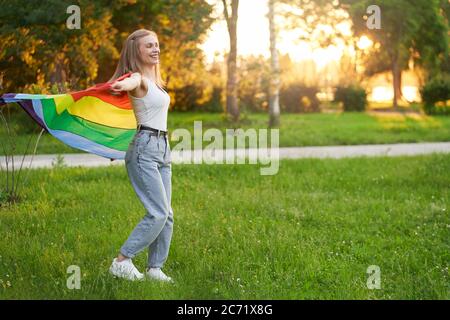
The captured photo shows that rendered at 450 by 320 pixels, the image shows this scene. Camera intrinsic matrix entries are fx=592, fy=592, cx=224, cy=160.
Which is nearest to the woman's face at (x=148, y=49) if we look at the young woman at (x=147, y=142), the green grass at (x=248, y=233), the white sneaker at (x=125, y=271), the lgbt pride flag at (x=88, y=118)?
the young woman at (x=147, y=142)

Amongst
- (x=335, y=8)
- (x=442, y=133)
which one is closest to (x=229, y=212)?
(x=442, y=133)

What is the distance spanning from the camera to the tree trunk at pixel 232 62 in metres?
17.7

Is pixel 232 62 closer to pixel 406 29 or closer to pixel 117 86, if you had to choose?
pixel 117 86

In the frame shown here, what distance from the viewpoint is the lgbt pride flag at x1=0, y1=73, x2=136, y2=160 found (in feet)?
16.9

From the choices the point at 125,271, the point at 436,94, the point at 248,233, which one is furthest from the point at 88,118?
the point at 436,94

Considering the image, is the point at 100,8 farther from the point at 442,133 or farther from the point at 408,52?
the point at 408,52

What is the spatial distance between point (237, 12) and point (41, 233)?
1272 cm

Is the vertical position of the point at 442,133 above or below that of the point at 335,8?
below

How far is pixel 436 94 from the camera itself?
2655 centimetres

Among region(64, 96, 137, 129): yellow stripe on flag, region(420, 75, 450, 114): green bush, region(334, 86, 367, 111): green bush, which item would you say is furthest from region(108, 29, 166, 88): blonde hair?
region(334, 86, 367, 111): green bush

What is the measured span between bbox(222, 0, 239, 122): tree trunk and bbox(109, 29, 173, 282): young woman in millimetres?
13195

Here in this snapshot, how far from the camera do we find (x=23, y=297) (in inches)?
176

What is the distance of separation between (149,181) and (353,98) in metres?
28.3

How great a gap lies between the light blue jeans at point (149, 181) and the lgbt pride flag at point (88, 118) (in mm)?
693
